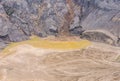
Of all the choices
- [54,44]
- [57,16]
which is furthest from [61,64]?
[57,16]

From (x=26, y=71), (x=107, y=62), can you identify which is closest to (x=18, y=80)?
(x=26, y=71)

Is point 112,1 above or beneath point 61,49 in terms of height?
above

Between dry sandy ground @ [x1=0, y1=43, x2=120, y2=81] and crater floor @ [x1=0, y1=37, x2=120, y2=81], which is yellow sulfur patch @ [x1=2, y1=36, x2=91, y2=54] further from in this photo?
dry sandy ground @ [x1=0, y1=43, x2=120, y2=81]

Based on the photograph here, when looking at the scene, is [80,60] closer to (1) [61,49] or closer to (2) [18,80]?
(1) [61,49]

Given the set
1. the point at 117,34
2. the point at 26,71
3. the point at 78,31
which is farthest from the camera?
the point at 78,31

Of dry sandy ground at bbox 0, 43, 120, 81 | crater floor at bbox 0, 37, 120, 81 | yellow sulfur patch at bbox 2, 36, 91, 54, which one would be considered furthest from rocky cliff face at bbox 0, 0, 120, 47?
dry sandy ground at bbox 0, 43, 120, 81

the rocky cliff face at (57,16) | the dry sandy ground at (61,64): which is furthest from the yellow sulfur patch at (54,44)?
the rocky cliff face at (57,16)
